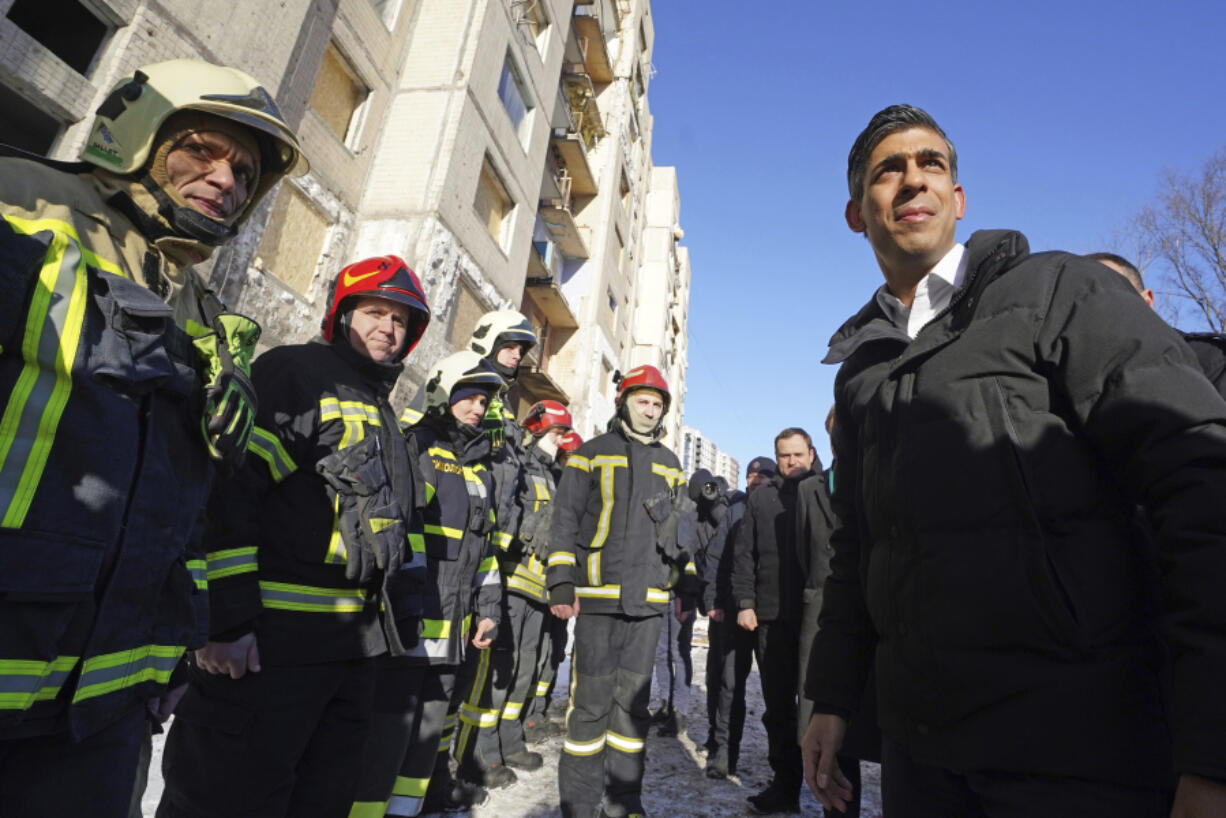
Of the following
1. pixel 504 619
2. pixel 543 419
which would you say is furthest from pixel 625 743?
pixel 543 419

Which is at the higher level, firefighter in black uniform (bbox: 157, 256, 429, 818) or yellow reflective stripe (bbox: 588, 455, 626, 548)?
yellow reflective stripe (bbox: 588, 455, 626, 548)

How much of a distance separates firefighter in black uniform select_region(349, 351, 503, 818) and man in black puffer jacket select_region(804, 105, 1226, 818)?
6.48 ft

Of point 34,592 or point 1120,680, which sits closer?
point 1120,680

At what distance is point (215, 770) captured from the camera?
1.87 meters

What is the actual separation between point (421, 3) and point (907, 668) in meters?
13.9

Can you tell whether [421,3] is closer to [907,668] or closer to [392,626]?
[392,626]

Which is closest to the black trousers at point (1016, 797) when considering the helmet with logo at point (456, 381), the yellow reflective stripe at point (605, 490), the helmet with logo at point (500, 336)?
the yellow reflective stripe at point (605, 490)

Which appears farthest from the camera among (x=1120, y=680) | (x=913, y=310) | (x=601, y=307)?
(x=601, y=307)

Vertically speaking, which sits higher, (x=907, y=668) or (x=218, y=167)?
(x=218, y=167)

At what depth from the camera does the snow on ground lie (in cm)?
353

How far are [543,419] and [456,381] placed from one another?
274 cm

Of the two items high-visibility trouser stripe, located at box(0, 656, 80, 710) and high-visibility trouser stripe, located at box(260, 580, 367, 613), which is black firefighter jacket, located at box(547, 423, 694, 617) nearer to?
high-visibility trouser stripe, located at box(260, 580, 367, 613)

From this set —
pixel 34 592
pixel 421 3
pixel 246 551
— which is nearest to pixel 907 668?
pixel 34 592

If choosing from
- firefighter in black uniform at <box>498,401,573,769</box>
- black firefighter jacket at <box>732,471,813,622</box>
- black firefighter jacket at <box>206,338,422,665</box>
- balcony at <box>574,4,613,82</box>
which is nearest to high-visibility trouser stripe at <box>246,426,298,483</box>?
black firefighter jacket at <box>206,338,422,665</box>
